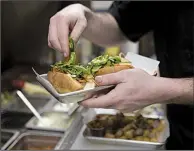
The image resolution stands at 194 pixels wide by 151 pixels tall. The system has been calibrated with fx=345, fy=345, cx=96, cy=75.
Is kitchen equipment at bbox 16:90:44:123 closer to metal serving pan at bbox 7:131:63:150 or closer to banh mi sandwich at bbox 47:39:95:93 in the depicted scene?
metal serving pan at bbox 7:131:63:150

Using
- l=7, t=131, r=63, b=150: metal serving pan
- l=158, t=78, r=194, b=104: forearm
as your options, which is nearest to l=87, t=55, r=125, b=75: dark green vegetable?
l=158, t=78, r=194, b=104: forearm

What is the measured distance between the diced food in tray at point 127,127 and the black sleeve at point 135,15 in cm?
40

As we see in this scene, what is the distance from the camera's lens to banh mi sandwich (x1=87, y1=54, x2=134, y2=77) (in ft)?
2.67

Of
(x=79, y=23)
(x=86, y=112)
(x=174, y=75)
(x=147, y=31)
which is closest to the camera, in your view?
(x=79, y=23)

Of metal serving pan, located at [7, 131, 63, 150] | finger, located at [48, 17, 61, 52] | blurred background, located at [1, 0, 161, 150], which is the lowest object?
metal serving pan, located at [7, 131, 63, 150]

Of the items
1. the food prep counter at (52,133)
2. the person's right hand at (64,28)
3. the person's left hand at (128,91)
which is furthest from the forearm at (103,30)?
the person's left hand at (128,91)

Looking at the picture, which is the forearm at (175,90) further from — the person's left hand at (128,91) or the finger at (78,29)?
the finger at (78,29)

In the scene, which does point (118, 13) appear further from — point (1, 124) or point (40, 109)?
point (1, 124)

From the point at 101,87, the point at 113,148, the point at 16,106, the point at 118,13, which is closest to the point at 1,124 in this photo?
the point at 16,106

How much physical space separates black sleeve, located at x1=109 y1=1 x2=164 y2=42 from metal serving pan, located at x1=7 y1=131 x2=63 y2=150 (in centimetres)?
53

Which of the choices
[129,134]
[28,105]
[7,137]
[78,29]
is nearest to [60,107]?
[28,105]

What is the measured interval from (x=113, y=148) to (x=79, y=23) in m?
0.45

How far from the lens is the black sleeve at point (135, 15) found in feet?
4.55

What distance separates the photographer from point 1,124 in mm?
1158
